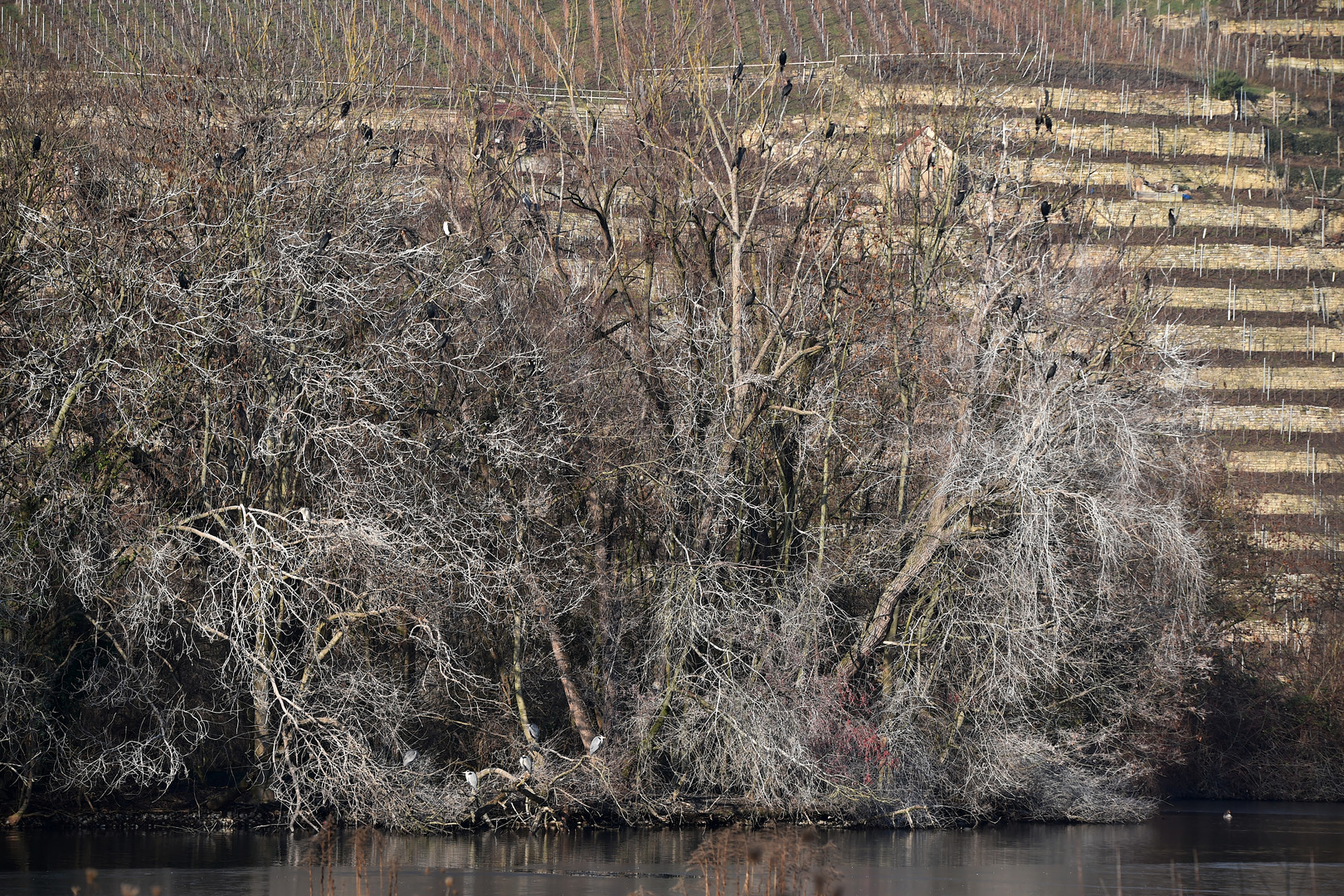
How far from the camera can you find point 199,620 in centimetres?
1961

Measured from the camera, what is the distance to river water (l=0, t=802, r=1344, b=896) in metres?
16.5

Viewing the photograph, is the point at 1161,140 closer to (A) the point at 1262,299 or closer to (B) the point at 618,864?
(A) the point at 1262,299

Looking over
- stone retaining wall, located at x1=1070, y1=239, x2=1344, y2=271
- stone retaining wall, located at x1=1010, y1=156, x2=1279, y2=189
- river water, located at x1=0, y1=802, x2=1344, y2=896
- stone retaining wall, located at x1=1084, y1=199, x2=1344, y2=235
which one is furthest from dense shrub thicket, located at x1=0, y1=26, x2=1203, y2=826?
stone retaining wall, located at x1=1070, y1=239, x2=1344, y2=271

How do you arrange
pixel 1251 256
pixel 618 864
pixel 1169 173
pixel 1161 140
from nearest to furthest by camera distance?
1. pixel 618 864
2. pixel 1251 256
3. pixel 1169 173
4. pixel 1161 140

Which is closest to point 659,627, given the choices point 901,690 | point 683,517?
point 683,517

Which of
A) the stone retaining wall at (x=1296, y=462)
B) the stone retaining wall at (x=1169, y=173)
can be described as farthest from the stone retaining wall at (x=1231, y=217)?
the stone retaining wall at (x=1296, y=462)

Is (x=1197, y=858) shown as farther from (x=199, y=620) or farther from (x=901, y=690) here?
(x=199, y=620)

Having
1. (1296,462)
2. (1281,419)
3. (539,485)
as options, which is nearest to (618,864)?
(539,485)

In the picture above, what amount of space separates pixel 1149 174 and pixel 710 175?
147 ft

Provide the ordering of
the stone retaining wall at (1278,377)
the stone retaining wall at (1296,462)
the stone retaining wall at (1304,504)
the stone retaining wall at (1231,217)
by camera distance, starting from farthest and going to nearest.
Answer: the stone retaining wall at (1231,217) < the stone retaining wall at (1278,377) < the stone retaining wall at (1296,462) < the stone retaining wall at (1304,504)

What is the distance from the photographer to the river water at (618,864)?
16.5 meters

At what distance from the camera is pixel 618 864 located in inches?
731

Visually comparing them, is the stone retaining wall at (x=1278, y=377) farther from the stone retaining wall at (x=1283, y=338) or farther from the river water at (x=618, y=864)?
the river water at (x=618, y=864)

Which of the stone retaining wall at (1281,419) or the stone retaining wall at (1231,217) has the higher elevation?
the stone retaining wall at (1231,217)
